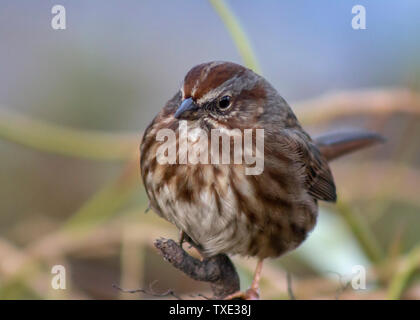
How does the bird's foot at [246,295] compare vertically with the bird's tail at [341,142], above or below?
below

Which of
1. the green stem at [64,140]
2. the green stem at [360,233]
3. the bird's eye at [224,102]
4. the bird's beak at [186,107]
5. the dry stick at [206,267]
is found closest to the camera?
the dry stick at [206,267]

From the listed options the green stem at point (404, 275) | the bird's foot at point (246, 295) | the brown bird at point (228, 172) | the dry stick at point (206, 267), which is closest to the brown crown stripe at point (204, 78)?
the brown bird at point (228, 172)

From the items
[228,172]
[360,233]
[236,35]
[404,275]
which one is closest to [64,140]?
[236,35]

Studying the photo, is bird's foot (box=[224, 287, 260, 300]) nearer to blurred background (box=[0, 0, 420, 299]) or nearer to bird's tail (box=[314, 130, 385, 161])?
blurred background (box=[0, 0, 420, 299])

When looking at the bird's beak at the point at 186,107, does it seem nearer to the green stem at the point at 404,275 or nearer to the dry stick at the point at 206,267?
the dry stick at the point at 206,267

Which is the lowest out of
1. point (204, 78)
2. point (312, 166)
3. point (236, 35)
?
point (312, 166)

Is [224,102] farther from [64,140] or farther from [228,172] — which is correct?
[64,140]

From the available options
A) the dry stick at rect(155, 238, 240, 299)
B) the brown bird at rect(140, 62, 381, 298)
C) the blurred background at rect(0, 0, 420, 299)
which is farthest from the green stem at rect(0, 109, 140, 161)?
the dry stick at rect(155, 238, 240, 299)

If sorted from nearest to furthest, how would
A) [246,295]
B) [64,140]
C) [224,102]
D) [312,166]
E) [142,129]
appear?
[224,102] → [246,295] → [312,166] → [64,140] → [142,129]

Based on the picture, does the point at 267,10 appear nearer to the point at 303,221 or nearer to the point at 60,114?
the point at 60,114
